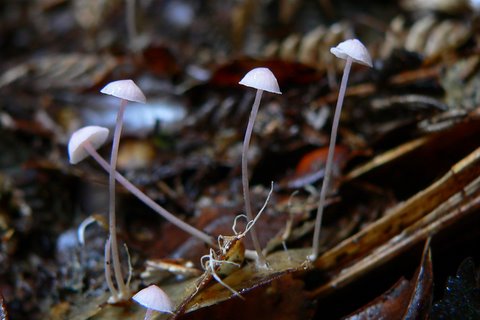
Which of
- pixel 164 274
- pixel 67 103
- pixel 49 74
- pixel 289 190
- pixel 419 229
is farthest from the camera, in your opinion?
pixel 49 74

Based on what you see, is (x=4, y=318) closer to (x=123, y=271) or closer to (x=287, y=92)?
(x=123, y=271)

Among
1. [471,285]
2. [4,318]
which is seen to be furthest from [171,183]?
[471,285]

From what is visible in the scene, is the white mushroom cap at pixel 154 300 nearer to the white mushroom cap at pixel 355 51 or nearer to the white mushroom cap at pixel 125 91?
the white mushroom cap at pixel 125 91

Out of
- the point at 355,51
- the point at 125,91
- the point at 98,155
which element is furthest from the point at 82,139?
the point at 355,51

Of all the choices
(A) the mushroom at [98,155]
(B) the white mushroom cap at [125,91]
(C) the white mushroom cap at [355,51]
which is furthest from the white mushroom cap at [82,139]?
(C) the white mushroom cap at [355,51]

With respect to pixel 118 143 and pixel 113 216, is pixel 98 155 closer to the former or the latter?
pixel 118 143
